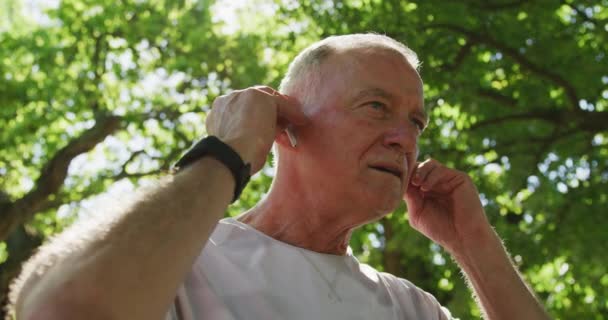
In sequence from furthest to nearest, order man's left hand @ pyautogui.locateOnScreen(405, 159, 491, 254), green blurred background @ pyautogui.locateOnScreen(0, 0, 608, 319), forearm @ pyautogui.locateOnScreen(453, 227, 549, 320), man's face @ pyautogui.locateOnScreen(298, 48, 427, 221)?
green blurred background @ pyautogui.locateOnScreen(0, 0, 608, 319) < man's left hand @ pyautogui.locateOnScreen(405, 159, 491, 254) < forearm @ pyautogui.locateOnScreen(453, 227, 549, 320) < man's face @ pyautogui.locateOnScreen(298, 48, 427, 221)

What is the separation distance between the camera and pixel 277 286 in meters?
2.25

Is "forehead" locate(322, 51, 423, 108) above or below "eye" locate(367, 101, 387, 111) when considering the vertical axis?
above

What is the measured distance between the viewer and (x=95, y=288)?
4.65 feet

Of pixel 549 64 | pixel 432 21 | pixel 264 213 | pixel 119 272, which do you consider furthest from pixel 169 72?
pixel 119 272

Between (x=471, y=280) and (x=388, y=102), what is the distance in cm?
70

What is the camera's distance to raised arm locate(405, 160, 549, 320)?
257cm

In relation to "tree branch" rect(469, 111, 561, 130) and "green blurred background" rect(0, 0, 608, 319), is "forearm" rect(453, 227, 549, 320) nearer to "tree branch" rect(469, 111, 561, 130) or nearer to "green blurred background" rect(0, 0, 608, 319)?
"green blurred background" rect(0, 0, 608, 319)

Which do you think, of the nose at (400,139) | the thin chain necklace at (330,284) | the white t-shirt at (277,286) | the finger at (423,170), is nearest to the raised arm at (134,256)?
the white t-shirt at (277,286)

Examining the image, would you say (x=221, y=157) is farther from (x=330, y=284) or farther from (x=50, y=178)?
(x=50, y=178)

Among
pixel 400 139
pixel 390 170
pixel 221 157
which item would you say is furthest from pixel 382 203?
pixel 221 157

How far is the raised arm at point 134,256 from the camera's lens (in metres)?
1.41

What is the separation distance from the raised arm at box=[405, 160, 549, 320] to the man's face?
301mm

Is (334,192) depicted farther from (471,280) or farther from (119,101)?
(119,101)

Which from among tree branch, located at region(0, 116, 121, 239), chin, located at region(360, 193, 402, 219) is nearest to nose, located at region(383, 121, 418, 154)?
chin, located at region(360, 193, 402, 219)
